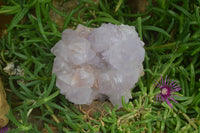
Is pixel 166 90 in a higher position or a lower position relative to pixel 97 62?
lower

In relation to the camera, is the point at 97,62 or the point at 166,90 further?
the point at 166,90

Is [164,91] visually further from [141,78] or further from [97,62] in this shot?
[97,62]

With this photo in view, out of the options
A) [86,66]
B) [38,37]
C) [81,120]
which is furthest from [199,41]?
[38,37]

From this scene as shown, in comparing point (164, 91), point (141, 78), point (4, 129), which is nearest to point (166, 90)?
point (164, 91)

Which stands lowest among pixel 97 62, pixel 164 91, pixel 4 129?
pixel 4 129

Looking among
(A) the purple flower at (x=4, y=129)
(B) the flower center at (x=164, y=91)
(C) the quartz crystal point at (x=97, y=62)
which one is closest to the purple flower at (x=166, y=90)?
(B) the flower center at (x=164, y=91)

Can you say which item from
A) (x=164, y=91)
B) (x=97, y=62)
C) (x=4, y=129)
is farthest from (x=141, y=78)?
(x=4, y=129)

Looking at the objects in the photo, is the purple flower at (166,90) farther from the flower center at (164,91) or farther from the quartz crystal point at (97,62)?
the quartz crystal point at (97,62)

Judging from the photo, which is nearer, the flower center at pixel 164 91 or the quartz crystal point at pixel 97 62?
the quartz crystal point at pixel 97 62

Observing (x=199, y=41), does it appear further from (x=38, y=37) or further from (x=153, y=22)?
(x=38, y=37)

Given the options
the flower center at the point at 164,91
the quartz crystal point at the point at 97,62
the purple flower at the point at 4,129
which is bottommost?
the purple flower at the point at 4,129
